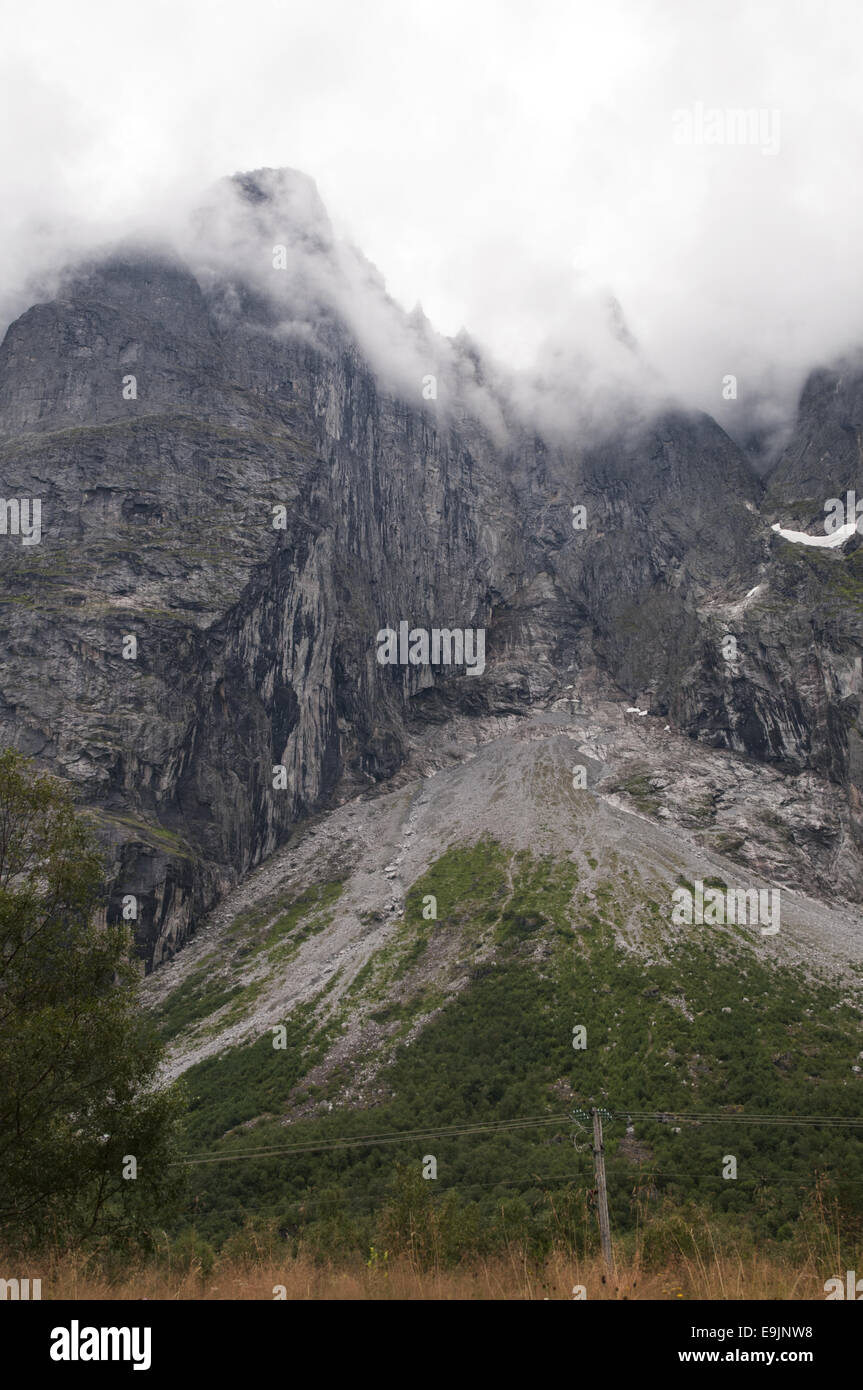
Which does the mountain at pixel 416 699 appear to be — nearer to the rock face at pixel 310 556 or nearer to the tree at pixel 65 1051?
the rock face at pixel 310 556

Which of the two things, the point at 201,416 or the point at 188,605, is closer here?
the point at 188,605

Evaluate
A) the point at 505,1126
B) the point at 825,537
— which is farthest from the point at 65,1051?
the point at 825,537

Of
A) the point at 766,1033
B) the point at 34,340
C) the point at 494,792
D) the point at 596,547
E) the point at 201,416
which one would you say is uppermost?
the point at 34,340

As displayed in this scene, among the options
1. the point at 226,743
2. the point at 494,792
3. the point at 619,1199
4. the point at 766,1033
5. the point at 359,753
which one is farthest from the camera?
the point at 359,753

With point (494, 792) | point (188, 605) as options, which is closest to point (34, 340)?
point (188, 605)

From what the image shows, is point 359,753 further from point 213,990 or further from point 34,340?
point 34,340
